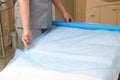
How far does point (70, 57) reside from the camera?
44.8 inches

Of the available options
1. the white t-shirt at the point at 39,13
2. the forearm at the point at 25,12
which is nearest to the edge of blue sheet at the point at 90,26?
the white t-shirt at the point at 39,13

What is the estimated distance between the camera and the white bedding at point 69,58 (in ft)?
Result: 3.22

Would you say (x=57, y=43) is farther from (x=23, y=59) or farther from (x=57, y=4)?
(x=57, y=4)

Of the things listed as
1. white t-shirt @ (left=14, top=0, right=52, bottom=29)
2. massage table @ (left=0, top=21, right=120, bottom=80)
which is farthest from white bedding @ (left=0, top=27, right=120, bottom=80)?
white t-shirt @ (left=14, top=0, right=52, bottom=29)

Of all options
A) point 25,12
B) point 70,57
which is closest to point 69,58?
point 70,57

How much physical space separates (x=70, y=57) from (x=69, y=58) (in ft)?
0.04

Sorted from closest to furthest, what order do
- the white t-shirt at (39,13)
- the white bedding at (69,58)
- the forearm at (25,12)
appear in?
the white bedding at (69,58)
the forearm at (25,12)
the white t-shirt at (39,13)

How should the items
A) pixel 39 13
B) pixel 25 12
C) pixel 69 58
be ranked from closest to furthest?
pixel 69 58 → pixel 25 12 → pixel 39 13

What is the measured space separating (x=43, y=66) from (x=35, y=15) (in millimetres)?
547

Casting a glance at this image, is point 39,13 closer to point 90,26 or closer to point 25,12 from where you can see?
point 25,12

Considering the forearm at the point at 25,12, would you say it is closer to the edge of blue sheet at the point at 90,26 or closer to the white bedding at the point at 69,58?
the white bedding at the point at 69,58

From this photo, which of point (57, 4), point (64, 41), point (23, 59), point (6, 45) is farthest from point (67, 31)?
point (6, 45)

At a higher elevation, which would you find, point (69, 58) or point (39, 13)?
point (39, 13)

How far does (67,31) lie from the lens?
1.52 meters
